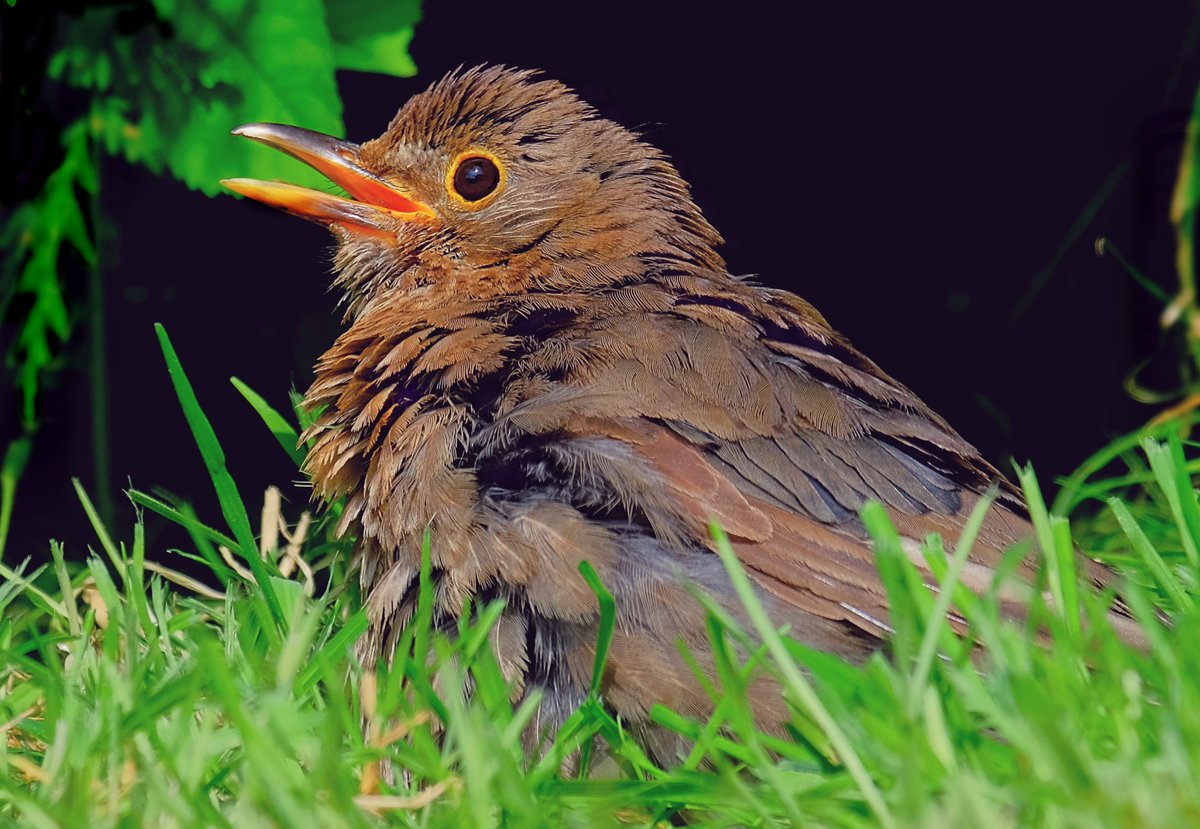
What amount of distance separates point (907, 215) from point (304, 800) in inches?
142

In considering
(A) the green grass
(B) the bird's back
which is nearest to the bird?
(B) the bird's back

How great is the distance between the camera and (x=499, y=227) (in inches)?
121

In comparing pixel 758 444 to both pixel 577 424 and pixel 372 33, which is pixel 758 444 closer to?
pixel 577 424

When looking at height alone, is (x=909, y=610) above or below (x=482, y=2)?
below

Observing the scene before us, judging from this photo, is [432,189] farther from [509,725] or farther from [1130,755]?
[1130,755]

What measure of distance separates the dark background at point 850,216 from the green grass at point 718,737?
2.03 metres

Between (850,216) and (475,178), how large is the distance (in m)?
1.91

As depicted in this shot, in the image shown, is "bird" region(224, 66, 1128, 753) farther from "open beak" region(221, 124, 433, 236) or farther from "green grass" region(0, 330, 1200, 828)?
"green grass" region(0, 330, 1200, 828)

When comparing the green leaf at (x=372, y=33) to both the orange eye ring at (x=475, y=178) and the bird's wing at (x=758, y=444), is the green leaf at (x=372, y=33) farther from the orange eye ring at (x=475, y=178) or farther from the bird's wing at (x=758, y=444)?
the bird's wing at (x=758, y=444)

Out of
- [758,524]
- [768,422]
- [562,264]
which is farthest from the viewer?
[562,264]

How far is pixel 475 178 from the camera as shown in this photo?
3146mm

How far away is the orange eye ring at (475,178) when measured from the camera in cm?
313

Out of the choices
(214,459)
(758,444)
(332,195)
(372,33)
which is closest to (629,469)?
(758,444)

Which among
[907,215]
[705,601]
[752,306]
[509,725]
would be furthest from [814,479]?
[907,215]
